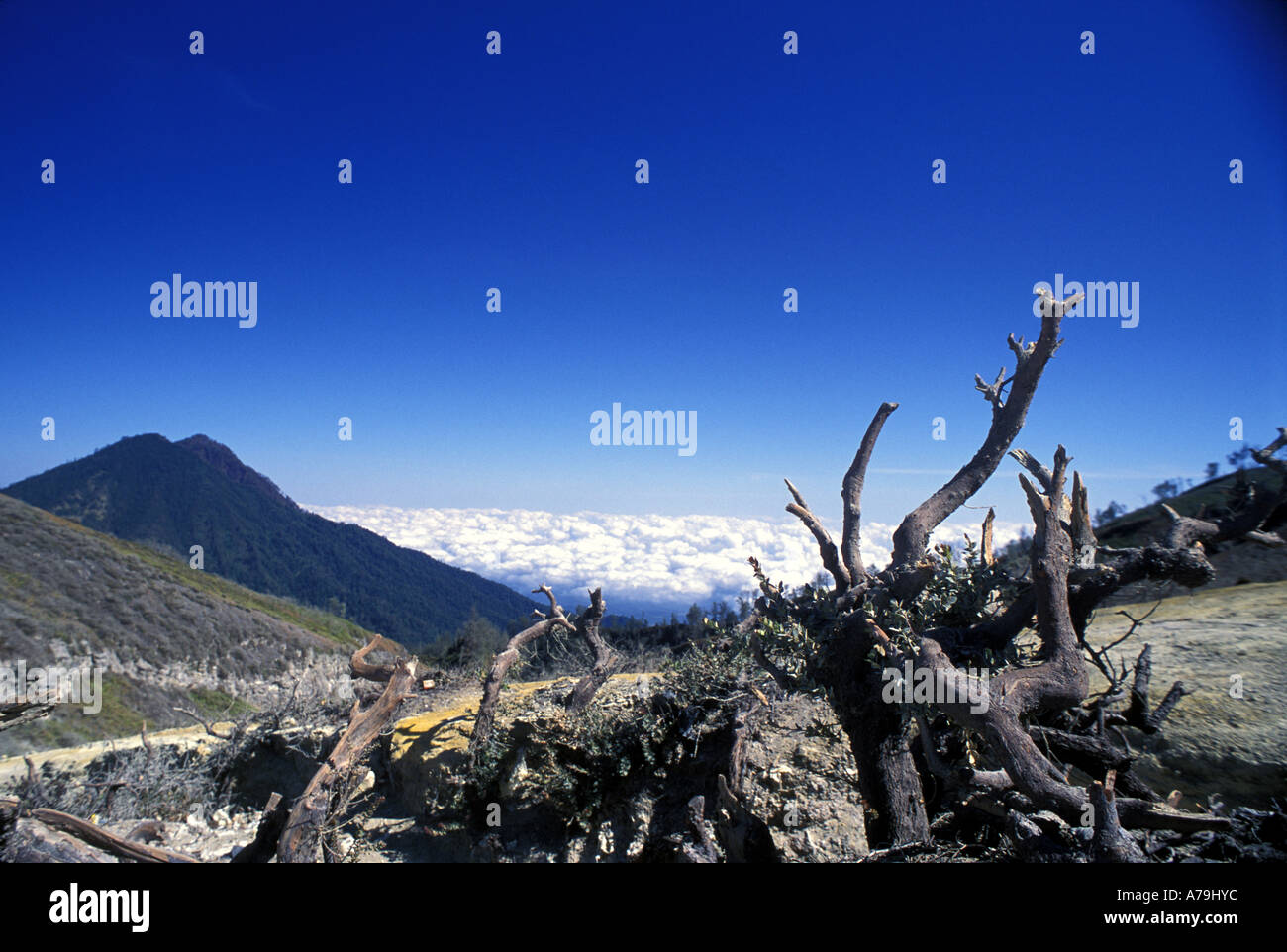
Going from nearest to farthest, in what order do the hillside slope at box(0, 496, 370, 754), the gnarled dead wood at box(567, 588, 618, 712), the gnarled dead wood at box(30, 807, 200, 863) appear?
the gnarled dead wood at box(30, 807, 200, 863) → the gnarled dead wood at box(567, 588, 618, 712) → the hillside slope at box(0, 496, 370, 754)

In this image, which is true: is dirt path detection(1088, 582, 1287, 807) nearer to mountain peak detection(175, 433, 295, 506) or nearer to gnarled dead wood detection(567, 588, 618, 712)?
gnarled dead wood detection(567, 588, 618, 712)

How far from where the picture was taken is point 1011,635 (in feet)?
17.0

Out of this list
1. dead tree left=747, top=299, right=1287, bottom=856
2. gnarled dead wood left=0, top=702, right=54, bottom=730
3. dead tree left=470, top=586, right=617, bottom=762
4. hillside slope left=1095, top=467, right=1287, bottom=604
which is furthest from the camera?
dead tree left=470, top=586, right=617, bottom=762

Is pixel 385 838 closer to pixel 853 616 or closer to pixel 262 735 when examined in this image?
pixel 262 735

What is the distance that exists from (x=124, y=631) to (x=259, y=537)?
12036cm

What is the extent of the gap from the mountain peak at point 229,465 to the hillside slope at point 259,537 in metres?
1.59

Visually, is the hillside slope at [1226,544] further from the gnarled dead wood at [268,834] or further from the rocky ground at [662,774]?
the gnarled dead wood at [268,834]

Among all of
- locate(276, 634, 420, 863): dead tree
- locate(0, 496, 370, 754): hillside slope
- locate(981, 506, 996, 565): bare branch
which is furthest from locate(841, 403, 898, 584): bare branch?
locate(0, 496, 370, 754): hillside slope

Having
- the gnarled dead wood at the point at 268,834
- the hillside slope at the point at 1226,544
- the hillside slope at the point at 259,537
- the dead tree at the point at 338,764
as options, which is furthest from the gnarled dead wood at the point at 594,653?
the hillside slope at the point at 259,537

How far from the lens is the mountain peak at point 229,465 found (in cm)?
17150

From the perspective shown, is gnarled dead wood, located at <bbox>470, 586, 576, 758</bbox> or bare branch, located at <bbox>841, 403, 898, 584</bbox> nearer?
bare branch, located at <bbox>841, 403, 898, 584</bbox>

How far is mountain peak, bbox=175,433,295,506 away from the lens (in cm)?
17150

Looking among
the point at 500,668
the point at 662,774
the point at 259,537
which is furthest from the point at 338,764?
the point at 259,537

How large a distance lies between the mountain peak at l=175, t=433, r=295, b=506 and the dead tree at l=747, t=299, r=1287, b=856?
621 feet
